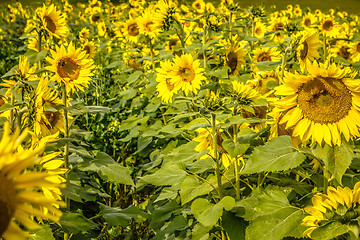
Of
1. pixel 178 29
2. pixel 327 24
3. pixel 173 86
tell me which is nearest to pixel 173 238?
pixel 173 86

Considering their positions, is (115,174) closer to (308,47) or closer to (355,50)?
(308,47)

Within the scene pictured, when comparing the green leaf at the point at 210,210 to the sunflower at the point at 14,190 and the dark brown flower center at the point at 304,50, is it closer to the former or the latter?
the sunflower at the point at 14,190

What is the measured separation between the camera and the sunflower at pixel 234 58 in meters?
3.06

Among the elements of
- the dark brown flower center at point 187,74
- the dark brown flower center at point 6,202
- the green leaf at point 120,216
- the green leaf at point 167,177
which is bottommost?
the green leaf at point 120,216

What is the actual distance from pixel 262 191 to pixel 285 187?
0.15 metres

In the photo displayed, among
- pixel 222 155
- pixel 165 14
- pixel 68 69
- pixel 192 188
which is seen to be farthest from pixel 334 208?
pixel 165 14

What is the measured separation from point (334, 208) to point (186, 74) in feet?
4.93

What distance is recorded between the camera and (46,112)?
7.39 feet

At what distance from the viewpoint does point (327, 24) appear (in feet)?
15.5

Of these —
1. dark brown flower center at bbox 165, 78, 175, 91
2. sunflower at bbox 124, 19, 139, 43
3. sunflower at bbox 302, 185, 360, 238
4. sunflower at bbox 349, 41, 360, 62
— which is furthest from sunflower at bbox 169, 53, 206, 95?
sunflower at bbox 349, 41, 360, 62

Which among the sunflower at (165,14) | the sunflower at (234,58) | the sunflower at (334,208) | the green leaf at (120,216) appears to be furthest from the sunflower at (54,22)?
the sunflower at (334,208)

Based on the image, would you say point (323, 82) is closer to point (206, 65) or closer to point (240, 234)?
point (240, 234)

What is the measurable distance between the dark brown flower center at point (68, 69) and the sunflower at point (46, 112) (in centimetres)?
20

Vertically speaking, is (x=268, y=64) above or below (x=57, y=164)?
above
